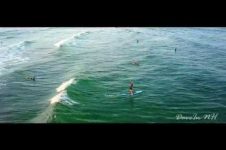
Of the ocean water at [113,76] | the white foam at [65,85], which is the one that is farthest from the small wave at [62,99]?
the white foam at [65,85]

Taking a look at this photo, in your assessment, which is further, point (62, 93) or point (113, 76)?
point (62, 93)

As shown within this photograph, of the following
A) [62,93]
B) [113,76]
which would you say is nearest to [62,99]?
[62,93]

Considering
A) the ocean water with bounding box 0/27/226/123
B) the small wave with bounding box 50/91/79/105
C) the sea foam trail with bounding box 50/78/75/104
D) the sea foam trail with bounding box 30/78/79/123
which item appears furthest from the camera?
the sea foam trail with bounding box 50/78/75/104

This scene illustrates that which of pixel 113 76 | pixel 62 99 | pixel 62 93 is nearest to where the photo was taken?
pixel 113 76

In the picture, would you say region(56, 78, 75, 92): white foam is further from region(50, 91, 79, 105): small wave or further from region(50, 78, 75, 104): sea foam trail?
region(50, 91, 79, 105): small wave

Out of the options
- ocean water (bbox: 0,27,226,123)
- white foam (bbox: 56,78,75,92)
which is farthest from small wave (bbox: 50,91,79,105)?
white foam (bbox: 56,78,75,92)

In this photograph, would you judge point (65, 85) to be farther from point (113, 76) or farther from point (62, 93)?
point (113, 76)
